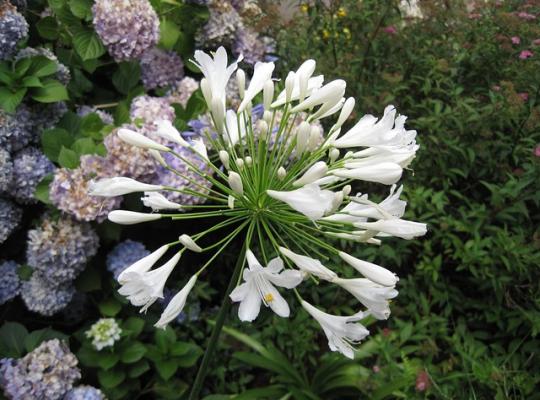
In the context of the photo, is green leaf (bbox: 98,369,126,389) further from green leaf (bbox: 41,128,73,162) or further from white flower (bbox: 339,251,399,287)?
white flower (bbox: 339,251,399,287)

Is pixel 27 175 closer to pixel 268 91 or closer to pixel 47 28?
pixel 47 28

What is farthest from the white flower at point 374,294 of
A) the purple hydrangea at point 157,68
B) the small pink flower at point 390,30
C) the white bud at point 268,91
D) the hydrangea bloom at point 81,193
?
the small pink flower at point 390,30

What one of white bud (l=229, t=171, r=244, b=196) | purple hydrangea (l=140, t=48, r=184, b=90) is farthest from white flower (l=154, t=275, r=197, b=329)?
purple hydrangea (l=140, t=48, r=184, b=90)

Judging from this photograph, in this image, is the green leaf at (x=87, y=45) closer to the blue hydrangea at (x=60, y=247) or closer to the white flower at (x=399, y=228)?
the blue hydrangea at (x=60, y=247)

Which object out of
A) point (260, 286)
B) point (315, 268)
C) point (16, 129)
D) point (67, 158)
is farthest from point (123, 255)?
point (315, 268)

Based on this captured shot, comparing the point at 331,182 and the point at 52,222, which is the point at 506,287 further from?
the point at 52,222

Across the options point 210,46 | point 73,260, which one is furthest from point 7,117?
point 210,46
